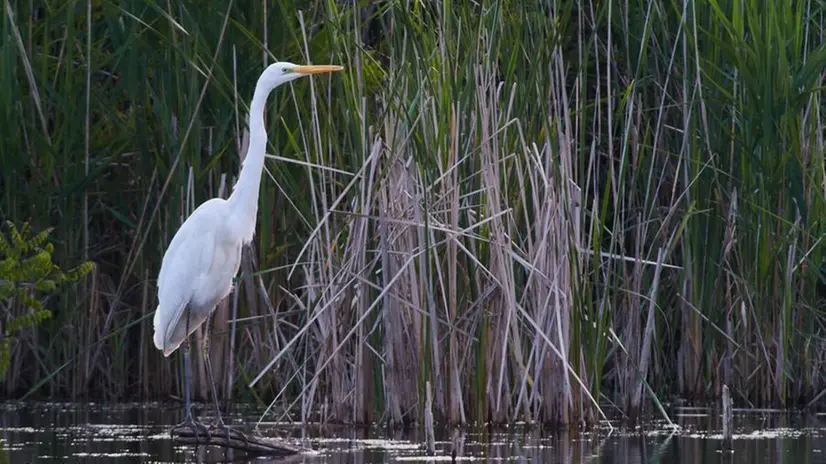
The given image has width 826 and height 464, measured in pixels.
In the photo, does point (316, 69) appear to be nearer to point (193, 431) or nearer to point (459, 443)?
point (193, 431)

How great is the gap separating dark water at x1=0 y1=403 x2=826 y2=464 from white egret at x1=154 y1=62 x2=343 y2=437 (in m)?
0.54

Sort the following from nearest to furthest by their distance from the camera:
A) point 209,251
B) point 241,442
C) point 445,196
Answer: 1. point 241,442
2. point 445,196
3. point 209,251

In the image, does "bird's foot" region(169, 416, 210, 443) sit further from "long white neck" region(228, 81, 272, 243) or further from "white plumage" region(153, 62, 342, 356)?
"long white neck" region(228, 81, 272, 243)

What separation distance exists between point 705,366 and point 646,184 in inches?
41.1

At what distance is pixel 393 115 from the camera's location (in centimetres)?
745

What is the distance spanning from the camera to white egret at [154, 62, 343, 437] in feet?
24.6

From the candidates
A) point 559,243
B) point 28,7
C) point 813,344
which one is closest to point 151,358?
point 28,7

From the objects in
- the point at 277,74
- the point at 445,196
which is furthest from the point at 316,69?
the point at 445,196

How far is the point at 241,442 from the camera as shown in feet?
21.9

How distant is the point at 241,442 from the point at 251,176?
4.71 ft

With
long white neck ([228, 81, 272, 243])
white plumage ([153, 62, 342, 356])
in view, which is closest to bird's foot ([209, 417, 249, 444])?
white plumage ([153, 62, 342, 356])

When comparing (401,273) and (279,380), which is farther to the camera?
(279,380)

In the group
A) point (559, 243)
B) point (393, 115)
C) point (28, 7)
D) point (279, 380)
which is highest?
point (28, 7)

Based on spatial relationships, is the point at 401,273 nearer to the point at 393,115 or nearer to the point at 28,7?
the point at 393,115
